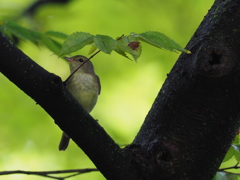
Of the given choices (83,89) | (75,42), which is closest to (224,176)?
(75,42)

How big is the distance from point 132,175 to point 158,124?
31cm

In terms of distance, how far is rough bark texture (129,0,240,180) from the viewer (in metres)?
2.42

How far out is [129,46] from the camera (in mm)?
2328

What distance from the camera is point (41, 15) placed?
245 inches

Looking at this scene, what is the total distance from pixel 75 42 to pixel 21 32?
1.43 metres

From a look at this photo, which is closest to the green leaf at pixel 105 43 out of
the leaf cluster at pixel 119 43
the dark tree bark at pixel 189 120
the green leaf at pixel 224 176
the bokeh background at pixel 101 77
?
the leaf cluster at pixel 119 43

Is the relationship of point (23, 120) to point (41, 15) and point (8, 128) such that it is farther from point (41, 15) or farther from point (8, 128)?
point (41, 15)

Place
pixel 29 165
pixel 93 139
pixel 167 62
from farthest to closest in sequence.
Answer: pixel 167 62
pixel 29 165
pixel 93 139

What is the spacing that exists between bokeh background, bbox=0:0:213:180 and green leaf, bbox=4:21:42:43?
2085 mm

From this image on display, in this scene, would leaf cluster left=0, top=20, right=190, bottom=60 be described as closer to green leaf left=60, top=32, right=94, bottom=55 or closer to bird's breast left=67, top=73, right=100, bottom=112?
green leaf left=60, top=32, right=94, bottom=55

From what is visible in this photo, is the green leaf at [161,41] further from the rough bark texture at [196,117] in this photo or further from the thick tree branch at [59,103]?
the thick tree branch at [59,103]

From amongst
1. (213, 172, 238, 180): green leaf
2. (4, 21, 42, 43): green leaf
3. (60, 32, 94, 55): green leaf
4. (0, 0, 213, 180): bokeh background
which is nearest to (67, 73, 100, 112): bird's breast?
(4, 21, 42, 43): green leaf

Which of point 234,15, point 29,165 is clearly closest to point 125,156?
point 234,15

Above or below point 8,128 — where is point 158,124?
above
